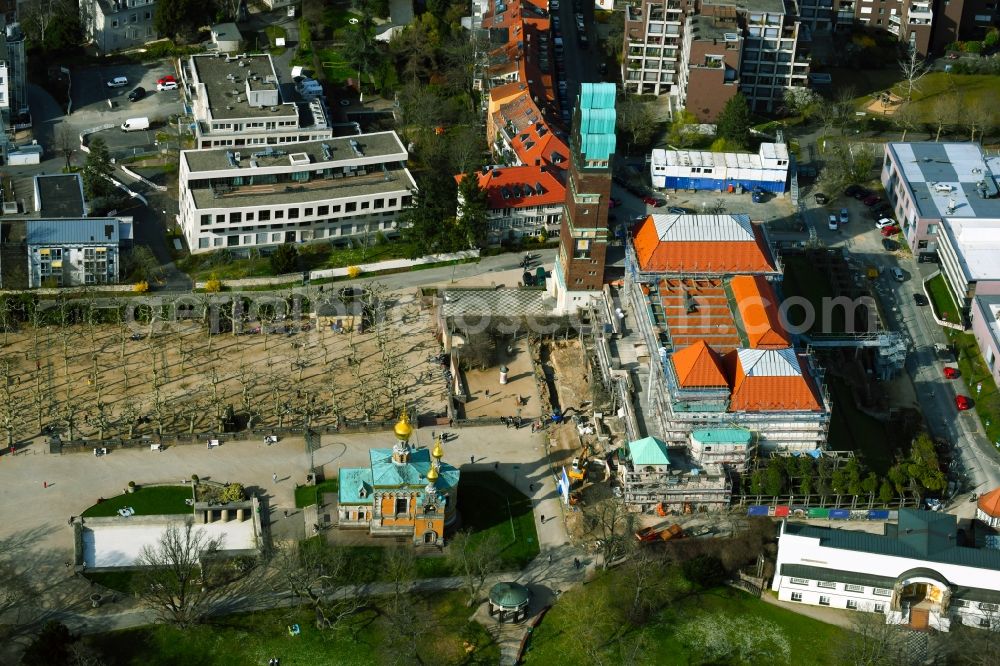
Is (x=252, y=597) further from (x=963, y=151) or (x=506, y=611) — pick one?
(x=963, y=151)

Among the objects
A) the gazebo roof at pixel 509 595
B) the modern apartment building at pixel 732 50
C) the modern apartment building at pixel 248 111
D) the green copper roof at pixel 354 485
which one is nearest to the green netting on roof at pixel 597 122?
the green copper roof at pixel 354 485

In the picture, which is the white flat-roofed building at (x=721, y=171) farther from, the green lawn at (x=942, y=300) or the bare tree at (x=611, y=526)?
the bare tree at (x=611, y=526)

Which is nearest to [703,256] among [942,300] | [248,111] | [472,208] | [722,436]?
[722,436]

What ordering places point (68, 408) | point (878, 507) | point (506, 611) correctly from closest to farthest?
point (506, 611)
point (878, 507)
point (68, 408)

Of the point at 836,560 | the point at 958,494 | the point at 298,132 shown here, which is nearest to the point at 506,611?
the point at 836,560

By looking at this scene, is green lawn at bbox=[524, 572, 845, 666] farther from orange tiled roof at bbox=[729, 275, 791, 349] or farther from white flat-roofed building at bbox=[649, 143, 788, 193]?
white flat-roofed building at bbox=[649, 143, 788, 193]
